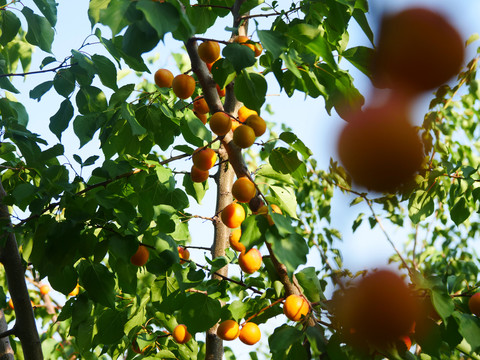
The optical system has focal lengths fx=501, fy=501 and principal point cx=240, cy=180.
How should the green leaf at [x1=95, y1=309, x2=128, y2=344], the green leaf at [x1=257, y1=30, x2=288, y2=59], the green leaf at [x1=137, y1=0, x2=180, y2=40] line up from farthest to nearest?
the green leaf at [x1=95, y1=309, x2=128, y2=344]
the green leaf at [x1=257, y1=30, x2=288, y2=59]
the green leaf at [x1=137, y1=0, x2=180, y2=40]

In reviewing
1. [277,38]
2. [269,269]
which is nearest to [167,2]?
[277,38]

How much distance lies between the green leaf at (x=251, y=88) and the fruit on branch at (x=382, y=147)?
47.1 inches

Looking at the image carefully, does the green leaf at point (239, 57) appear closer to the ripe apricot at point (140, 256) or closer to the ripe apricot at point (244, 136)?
the ripe apricot at point (244, 136)

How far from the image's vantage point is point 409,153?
0.10 meters

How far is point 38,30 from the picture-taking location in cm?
176

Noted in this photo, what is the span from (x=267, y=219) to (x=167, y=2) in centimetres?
50

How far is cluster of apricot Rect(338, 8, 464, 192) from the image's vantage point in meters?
0.10

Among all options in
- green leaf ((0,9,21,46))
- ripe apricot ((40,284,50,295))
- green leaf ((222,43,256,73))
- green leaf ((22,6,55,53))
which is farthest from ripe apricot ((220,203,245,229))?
ripe apricot ((40,284,50,295))

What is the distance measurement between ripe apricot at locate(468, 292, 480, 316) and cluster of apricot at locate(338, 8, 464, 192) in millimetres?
1145

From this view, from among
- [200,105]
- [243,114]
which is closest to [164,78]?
[200,105]

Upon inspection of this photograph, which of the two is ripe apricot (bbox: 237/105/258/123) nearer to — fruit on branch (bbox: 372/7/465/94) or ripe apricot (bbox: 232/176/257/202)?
ripe apricot (bbox: 232/176/257/202)

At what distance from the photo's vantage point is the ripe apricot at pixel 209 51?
4.34ft

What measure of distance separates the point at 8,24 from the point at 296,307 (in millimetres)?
1430

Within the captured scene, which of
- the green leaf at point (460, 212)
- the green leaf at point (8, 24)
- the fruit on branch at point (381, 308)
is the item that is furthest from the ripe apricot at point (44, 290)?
the fruit on branch at point (381, 308)
